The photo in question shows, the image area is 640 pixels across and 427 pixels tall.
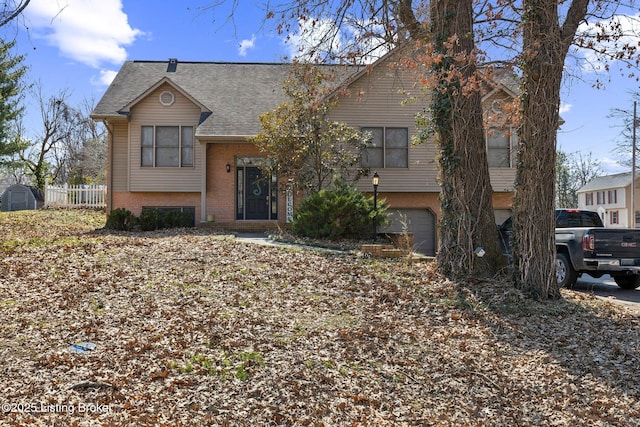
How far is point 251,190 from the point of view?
58.9 feet

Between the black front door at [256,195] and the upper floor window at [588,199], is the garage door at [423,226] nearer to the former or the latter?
the black front door at [256,195]

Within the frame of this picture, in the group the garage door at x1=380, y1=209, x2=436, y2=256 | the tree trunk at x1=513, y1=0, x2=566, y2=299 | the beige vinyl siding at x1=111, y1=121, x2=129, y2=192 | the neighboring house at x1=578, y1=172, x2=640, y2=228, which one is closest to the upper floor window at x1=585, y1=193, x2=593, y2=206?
the neighboring house at x1=578, y1=172, x2=640, y2=228

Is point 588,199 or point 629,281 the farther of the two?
point 588,199

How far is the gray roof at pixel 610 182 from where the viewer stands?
4333 centimetres

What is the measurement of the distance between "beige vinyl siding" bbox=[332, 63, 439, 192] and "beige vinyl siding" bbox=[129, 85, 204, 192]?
5.01 metres

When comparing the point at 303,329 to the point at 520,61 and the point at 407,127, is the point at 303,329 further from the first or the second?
the point at 407,127

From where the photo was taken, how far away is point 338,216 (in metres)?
12.8

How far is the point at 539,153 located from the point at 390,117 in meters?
10.2

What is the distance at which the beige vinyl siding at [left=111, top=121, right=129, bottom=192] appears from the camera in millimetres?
18016

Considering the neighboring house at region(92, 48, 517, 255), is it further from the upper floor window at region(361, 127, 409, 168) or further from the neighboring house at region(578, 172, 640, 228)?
the neighboring house at region(578, 172, 640, 228)

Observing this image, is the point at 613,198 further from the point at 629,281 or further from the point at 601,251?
the point at 601,251

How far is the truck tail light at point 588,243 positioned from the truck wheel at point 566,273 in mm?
499

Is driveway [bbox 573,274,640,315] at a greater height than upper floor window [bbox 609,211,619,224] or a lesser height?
lesser

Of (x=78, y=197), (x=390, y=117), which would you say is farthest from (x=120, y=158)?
(x=390, y=117)
